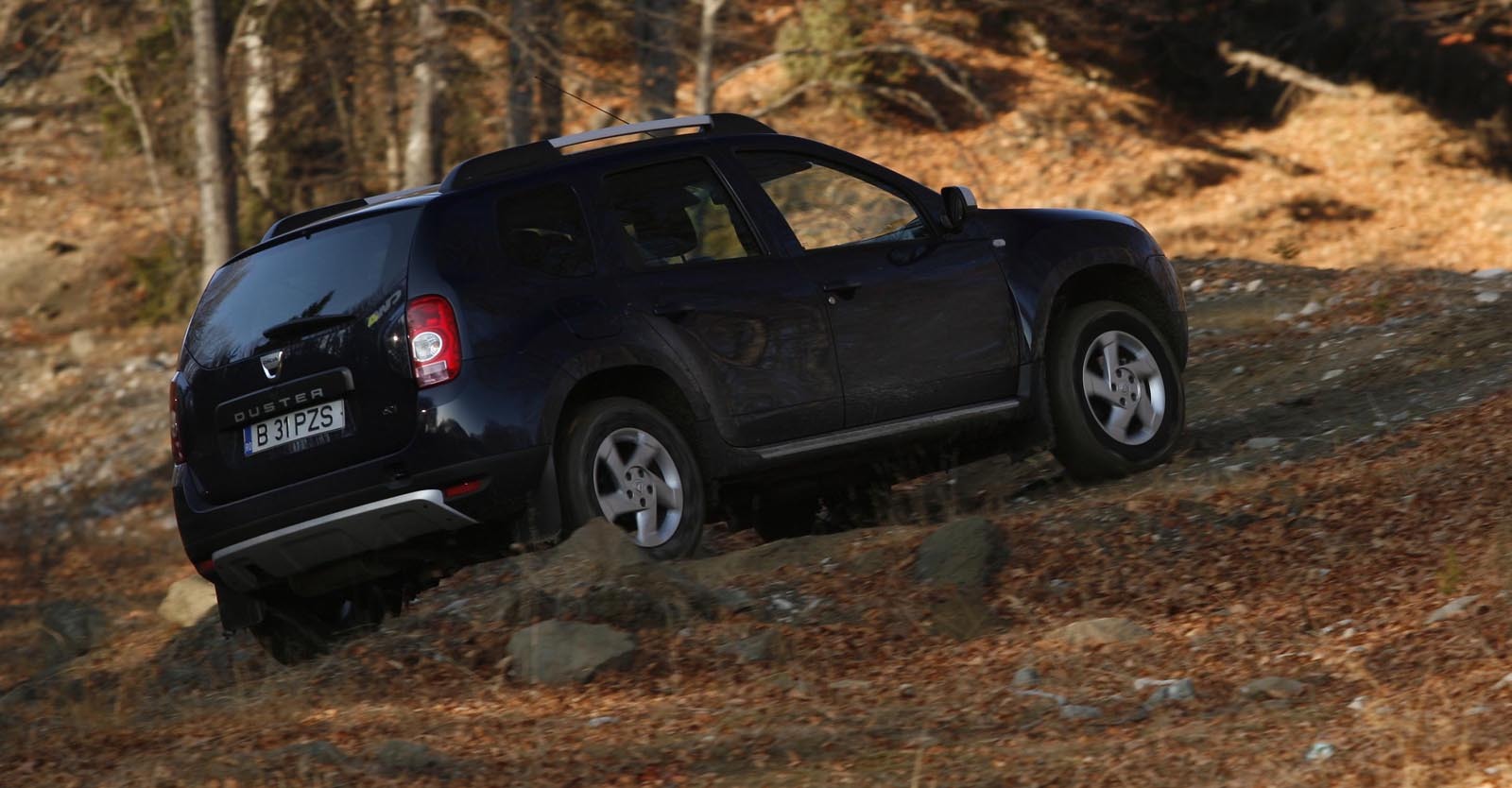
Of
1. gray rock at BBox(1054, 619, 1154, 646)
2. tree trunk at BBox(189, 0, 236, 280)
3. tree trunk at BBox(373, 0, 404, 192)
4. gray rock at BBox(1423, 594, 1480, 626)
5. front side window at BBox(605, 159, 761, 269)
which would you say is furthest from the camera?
tree trunk at BBox(373, 0, 404, 192)

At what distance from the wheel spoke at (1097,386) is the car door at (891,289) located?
1.57 ft

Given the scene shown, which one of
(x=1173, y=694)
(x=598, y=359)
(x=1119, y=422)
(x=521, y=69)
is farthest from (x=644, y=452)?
(x=521, y=69)

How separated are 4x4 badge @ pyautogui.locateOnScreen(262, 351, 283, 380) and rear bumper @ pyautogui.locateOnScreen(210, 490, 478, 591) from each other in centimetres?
54

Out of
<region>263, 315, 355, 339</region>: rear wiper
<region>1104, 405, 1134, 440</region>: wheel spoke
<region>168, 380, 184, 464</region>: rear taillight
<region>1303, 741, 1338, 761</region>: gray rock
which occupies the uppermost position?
<region>263, 315, 355, 339</region>: rear wiper

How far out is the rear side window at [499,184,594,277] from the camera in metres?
6.62

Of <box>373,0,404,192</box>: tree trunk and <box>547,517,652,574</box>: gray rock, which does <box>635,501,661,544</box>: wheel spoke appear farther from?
<box>373,0,404,192</box>: tree trunk

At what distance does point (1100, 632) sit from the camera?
5.86m

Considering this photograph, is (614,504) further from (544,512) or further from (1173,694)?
(1173,694)

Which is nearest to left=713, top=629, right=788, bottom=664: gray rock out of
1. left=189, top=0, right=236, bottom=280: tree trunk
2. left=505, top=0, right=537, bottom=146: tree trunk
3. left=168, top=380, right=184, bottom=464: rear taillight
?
left=168, top=380, right=184, bottom=464: rear taillight

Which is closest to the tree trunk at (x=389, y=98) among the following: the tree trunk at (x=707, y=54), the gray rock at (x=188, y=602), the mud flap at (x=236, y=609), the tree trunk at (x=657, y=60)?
the tree trunk at (x=657, y=60)

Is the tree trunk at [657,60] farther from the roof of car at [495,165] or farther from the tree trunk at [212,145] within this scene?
the roof of car at [495,165]

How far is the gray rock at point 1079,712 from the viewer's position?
16.8 ft

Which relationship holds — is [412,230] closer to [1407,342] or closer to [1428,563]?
[1428,563]

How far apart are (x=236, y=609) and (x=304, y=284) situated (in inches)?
52.6
